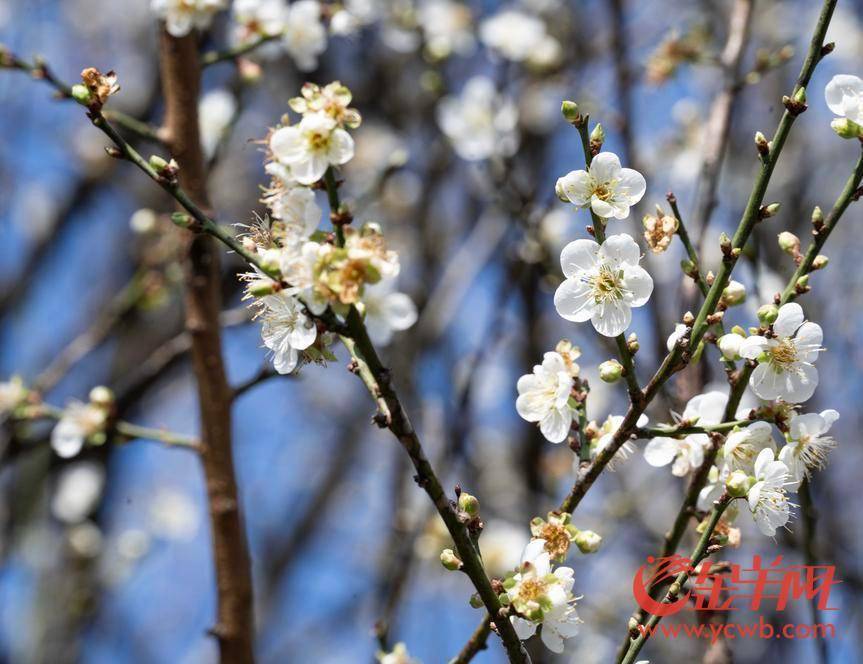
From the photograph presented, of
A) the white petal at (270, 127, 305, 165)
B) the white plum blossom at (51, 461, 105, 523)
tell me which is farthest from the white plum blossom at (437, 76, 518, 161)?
the white plum blossom at (51, 461, 105, 523)

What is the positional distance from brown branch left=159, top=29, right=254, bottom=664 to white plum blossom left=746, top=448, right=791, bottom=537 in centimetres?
121

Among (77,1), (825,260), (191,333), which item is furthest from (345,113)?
(77,1)

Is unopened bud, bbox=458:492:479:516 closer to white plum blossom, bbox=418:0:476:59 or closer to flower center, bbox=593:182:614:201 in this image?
flower center, bbox=593:182:614:201

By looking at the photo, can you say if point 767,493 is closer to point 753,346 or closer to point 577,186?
point 753,346

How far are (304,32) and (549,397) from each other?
1596mm

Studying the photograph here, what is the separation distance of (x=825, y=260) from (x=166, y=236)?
82.7 inches

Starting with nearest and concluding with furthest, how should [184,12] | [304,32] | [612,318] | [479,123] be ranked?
[612,318], [184,12], [304,32], [479,123]

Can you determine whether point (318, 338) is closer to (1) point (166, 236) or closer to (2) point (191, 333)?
(2) point (191, 333)

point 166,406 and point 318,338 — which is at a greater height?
point 166,406

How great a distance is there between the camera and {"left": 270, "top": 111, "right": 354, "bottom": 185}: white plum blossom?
3.86ft

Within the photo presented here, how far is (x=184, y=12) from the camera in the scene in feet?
7.00

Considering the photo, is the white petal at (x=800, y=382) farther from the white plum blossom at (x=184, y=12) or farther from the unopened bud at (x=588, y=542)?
the white plum blossom at (x=184, y=12)

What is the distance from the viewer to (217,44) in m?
4.88

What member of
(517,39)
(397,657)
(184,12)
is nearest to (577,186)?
(397,657)
